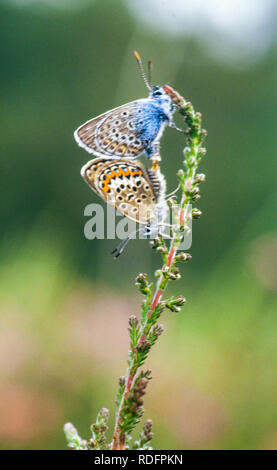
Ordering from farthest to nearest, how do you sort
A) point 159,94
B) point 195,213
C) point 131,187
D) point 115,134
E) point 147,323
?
point 115,134
point 159,94
point 131,187
point 195,213
point 147,323

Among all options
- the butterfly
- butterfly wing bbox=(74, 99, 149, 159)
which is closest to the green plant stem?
the butterfly

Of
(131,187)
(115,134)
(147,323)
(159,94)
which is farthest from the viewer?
(115,134)

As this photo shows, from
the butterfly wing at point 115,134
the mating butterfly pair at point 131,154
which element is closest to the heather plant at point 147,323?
the mating butterfly pair at point 131,154

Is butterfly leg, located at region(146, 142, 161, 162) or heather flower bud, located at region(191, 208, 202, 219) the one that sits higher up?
butterfly leg, located at region(146, 142, 161, 162)

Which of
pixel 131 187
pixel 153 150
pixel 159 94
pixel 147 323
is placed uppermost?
pixel 159 94

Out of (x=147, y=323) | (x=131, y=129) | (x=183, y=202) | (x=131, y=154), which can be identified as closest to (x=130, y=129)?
(x=131, y=129)

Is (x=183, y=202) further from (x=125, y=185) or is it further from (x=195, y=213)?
(x=125, y=185)

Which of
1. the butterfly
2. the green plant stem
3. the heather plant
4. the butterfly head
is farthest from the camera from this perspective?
the butterfly head

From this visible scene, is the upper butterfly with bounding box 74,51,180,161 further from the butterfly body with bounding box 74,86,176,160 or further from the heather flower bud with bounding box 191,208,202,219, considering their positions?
the heather flower bud with bounding box 191,208,202,219
